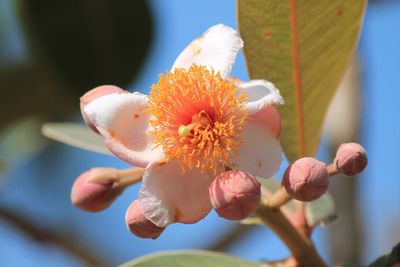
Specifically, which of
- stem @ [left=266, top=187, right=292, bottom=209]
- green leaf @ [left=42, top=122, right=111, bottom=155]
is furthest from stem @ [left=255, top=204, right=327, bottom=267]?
green leaf @ [left=42, top=122, right=111, bottom=155]

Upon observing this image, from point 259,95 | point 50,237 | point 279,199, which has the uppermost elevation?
point 259,95

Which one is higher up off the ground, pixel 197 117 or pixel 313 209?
pixel 197 117

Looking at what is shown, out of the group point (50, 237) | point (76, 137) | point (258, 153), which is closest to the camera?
point (258, 153)

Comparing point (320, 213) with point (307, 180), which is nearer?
point (307, 180)

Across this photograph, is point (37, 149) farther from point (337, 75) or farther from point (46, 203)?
point (337, 75)

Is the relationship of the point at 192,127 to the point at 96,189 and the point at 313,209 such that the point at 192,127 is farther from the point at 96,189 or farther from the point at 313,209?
the point at 313,209

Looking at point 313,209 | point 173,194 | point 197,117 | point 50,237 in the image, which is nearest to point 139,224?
point 173,194

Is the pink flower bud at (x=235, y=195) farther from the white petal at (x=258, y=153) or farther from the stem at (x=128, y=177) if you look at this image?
the stem at (x=128, y=177)

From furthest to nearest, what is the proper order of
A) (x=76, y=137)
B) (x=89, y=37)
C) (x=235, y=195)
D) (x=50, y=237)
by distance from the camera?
1. (x=89, y=37)
2. (x=50, y=237)
3. (x=76, y=137)
4. (x=235, y=195)
